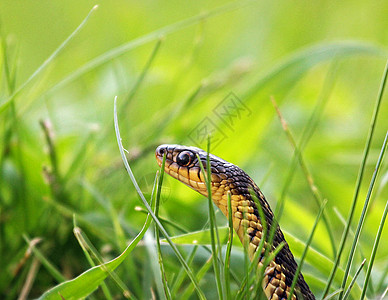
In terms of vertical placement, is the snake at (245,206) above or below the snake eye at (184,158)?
below

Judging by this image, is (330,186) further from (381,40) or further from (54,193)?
(381,40)

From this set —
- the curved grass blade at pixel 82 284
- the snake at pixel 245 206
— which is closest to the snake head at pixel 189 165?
the snake at pixel 245 206

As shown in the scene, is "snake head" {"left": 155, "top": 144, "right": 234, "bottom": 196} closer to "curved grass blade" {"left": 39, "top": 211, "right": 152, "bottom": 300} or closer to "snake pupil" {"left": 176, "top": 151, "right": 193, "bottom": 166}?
"snake pupil" {"left": 176, "top": 151, "right": 193, "bottom": 166}

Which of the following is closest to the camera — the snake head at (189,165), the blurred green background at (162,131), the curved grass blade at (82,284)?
the curved grass blade at (82,284)

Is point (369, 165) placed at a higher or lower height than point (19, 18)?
lower

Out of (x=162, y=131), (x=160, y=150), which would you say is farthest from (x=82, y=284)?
(x=162, y=131)

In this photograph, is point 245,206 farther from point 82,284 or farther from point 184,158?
point 82,284

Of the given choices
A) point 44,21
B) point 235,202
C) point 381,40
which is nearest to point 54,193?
point 235,202

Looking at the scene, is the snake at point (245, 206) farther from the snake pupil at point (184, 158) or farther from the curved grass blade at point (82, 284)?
the curved grass blade at point (82, 284)
